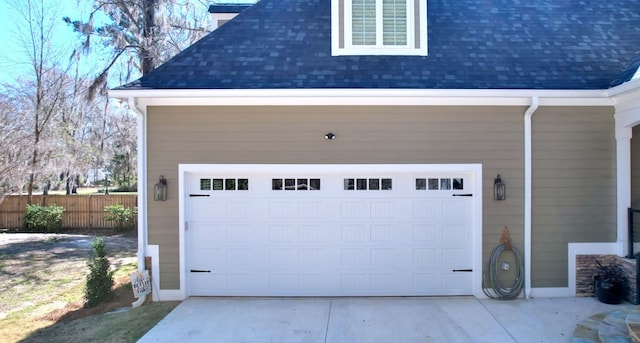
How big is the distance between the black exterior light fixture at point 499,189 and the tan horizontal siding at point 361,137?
74mm

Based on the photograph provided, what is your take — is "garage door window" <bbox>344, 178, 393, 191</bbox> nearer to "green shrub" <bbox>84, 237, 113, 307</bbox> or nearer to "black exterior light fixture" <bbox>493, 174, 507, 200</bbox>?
"black exterior light fixture" <bbox>493, 174, 507, 200</bbox>

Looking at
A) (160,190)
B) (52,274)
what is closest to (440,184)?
(160,190)

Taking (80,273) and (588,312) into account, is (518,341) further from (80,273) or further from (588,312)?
(80,273)

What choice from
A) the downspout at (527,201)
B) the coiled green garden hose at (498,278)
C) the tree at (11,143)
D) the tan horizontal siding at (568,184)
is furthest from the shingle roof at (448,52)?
the tree at (11,143)

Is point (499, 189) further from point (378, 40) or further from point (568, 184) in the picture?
point (378, 40)

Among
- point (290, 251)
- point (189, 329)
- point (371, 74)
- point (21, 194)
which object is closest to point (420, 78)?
point (371, 74)

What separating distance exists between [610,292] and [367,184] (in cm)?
389

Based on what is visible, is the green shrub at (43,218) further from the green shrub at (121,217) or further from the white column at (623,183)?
the white column at (623,183)

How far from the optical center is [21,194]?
1420 cm

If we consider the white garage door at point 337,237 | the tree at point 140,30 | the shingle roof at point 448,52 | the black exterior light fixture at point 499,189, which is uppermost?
the tree at point 140,30

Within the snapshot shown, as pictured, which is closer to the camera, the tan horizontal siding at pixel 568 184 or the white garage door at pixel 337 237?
the tan horizontal siding at pixel 568 184

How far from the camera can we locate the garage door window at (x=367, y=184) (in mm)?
5977

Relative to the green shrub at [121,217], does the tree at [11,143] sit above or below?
above

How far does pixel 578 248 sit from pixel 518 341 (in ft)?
7.85
